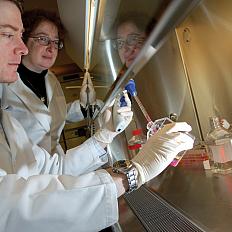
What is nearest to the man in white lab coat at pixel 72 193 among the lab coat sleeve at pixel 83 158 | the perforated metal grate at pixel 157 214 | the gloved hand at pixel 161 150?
the gloved hand at pixel 161 150

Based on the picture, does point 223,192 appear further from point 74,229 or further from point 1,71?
point 1,71

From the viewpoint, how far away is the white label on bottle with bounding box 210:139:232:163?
1058mm

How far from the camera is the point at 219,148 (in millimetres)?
1084

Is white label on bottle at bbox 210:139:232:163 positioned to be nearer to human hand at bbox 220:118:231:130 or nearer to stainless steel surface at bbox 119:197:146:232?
human hand at bbox 220:118:231:130

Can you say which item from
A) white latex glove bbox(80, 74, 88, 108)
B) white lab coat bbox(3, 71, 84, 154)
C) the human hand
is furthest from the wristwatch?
white latex glove bbox(80, 74, 88, 108)

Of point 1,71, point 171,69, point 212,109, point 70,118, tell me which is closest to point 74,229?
point 1,71

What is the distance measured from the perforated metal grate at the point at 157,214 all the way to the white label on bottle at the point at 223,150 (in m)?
0.32

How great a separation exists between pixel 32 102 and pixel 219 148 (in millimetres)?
1074

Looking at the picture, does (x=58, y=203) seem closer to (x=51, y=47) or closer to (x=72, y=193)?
(x=72, y=193)

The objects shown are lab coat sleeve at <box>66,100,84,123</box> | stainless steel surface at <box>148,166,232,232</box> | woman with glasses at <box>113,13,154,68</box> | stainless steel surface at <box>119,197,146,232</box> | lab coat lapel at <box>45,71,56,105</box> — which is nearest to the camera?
woman with glasses at <box>113,13,154,68</box>

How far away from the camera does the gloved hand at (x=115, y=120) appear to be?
132 cm

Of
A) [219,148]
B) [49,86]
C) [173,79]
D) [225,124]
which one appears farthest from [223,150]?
[49,86]

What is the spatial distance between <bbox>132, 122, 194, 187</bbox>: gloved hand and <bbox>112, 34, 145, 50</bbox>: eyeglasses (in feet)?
1.06

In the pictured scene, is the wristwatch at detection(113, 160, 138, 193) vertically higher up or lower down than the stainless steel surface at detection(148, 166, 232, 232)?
higher up
